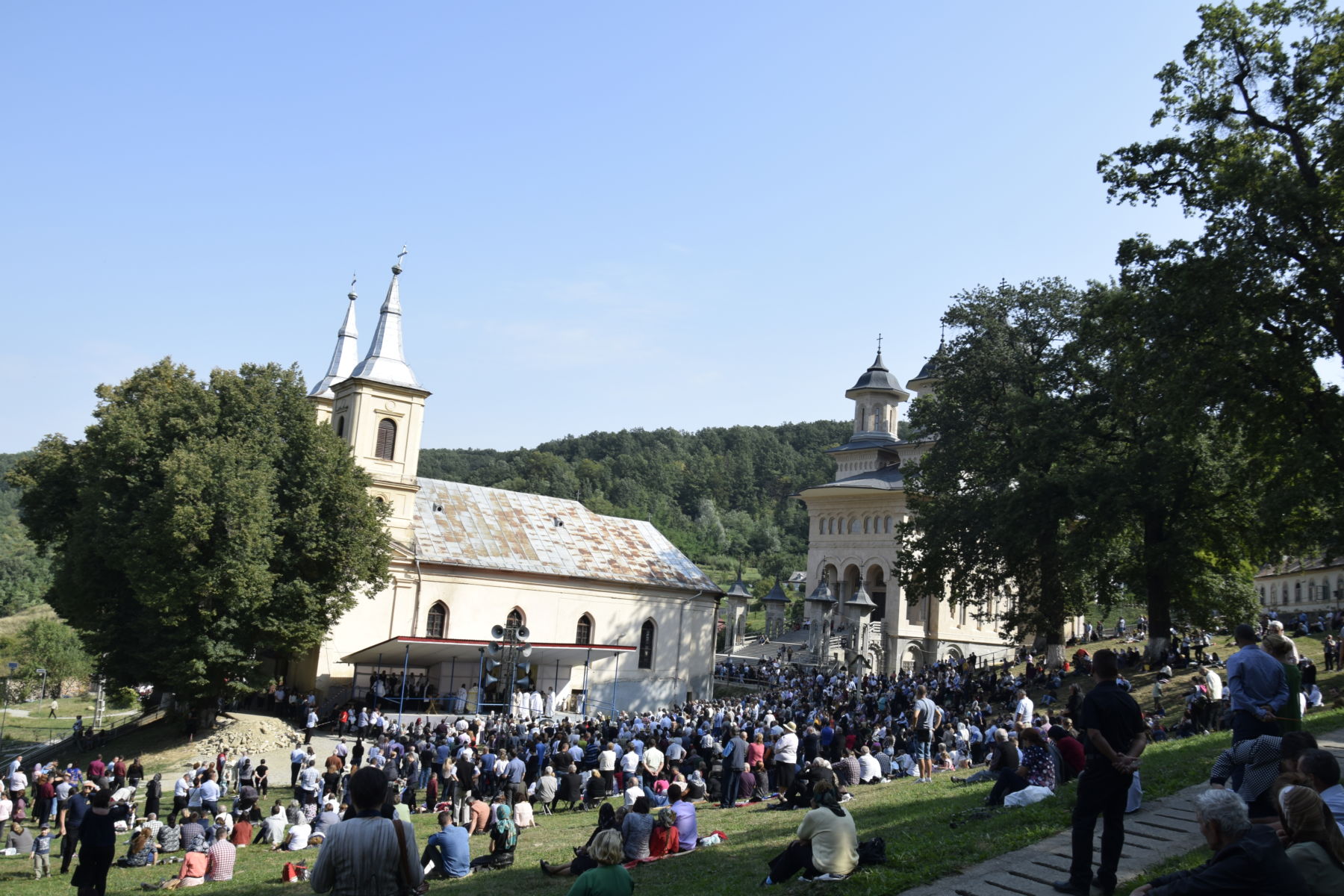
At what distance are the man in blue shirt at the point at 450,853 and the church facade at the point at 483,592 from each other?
19.1 meters

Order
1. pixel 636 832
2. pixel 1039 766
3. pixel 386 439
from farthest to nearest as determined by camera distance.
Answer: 1. pixel 386 439
2. pixel 1039 766
3. pixel 636 832

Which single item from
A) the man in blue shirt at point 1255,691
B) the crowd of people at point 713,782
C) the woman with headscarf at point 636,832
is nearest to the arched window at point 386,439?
the crowd of people at point 713,782

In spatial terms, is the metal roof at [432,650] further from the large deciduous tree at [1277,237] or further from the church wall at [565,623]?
the large deciduous tree at [1277,237]

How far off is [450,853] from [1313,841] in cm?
999

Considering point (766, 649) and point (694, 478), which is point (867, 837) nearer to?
point (766, 649)

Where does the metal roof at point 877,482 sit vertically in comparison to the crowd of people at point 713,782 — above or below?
above

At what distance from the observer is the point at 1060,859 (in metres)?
9.13

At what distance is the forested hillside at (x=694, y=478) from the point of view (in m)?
116

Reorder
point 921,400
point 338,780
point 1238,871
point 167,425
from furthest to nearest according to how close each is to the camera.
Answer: point 921,400
point 167,425
point 338,780
point 1238,871

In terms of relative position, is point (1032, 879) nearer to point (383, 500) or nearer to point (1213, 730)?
point (1213, 730)

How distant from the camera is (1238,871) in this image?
205 inches

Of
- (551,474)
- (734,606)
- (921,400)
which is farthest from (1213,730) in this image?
(551,474)

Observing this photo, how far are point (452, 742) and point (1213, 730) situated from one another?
15.4m

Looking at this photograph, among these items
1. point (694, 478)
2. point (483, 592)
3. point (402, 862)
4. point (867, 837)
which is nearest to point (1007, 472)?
point (483, 592)
